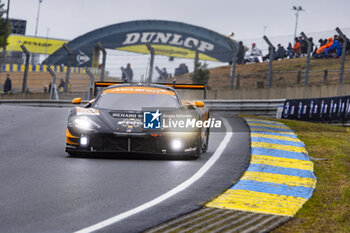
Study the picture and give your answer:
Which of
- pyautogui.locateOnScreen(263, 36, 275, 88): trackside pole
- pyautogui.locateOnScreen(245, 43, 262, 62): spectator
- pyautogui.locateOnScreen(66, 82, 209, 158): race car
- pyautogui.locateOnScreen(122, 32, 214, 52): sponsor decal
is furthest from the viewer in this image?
pyautogui.locateOnScreen(122, 32, 214, 52): sponsor decal

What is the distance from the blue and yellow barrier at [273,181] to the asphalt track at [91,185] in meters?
0.19

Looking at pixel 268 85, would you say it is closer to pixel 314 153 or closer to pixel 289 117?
pixel 289 117

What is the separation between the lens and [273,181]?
326 inches

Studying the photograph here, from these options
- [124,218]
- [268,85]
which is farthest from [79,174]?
[268,85]

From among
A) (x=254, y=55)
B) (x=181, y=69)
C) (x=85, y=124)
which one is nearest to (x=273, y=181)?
(x=85, y=124)

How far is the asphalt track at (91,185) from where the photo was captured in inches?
225

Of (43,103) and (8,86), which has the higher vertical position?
(8,86)

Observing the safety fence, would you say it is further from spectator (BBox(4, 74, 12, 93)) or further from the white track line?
the white track line

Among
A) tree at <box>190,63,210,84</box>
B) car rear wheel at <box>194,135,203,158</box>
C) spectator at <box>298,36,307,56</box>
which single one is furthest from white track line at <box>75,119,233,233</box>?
tree at <box>190,63,210,84</box>

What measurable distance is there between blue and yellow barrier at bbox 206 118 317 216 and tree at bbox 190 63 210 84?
11744mm

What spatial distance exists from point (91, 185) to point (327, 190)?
276 centimetres

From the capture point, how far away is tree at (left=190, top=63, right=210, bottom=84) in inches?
978

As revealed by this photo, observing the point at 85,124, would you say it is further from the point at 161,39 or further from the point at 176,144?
the point at 161,39

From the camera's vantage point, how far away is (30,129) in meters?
14.2
